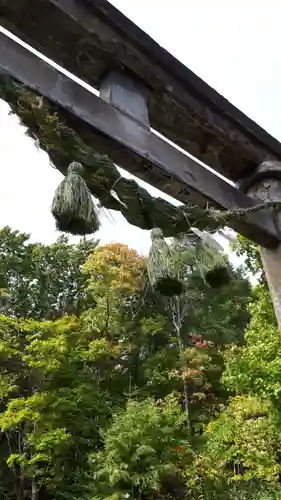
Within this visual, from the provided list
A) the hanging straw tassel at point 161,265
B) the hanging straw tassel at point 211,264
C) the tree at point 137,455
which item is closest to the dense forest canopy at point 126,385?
the tree at point 137,455

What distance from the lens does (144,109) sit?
194 centimetres

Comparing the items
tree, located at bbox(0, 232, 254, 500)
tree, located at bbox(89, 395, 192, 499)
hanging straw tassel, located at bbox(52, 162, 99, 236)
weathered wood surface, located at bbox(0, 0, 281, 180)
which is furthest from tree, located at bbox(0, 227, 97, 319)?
hanging straw tassel, located at bbox(52, 162, 99, 236)

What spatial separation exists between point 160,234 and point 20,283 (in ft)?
46.1

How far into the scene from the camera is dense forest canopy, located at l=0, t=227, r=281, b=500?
8156 millimetres

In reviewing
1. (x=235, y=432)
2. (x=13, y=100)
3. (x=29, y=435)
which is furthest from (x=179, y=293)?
(x=29, y=435)

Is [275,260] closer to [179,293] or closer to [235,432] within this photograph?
[179,293]

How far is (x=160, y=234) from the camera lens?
73.5 inches

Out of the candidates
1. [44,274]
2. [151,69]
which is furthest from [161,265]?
[44,274]

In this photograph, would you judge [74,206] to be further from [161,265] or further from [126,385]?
[126,385]

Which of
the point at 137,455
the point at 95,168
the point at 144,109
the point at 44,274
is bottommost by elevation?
the point at 95,168

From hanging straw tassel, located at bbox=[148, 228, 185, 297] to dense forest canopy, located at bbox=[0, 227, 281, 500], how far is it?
4677 millimetres

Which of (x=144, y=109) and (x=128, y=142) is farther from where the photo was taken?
(x=144, y=109)

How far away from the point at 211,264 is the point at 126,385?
11.9 meters

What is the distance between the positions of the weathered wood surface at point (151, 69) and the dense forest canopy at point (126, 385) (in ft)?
14.2
